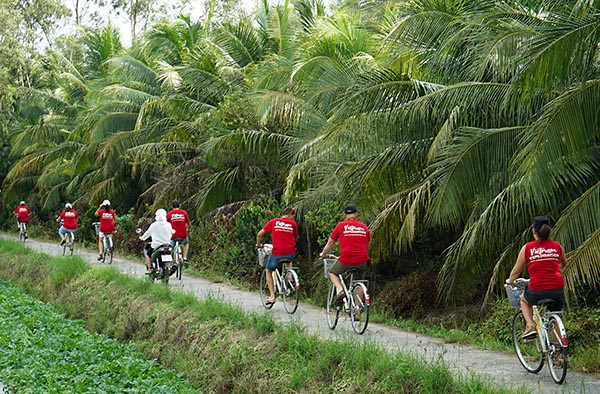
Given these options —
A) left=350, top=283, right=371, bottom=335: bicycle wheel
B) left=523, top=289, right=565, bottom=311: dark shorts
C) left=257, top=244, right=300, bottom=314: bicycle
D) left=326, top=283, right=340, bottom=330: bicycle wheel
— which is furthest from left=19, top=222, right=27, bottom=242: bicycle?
left=523, top=289, right=565, bottom=311: dark shorts

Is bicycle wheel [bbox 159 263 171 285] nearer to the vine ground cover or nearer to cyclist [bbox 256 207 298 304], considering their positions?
the vine ground cover

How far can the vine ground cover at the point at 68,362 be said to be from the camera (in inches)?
451

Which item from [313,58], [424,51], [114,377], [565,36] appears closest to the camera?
[565,36]

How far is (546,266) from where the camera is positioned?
26.6 ft

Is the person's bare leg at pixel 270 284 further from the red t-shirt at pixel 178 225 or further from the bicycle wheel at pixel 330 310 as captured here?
the red t-shirt at pixel 178 225

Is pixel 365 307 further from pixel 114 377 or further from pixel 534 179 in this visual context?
pixel 114 377

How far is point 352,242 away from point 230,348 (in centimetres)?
224

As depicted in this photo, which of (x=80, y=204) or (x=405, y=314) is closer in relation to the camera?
(x=405, y=314)

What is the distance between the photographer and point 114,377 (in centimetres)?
1188

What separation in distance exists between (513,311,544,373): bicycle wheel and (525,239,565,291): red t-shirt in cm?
64

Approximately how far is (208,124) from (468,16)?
1027cm

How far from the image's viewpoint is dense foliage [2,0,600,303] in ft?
30.9

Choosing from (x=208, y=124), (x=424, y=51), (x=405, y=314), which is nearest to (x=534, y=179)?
(x=424, y=51)

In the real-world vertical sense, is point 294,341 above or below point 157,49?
below
